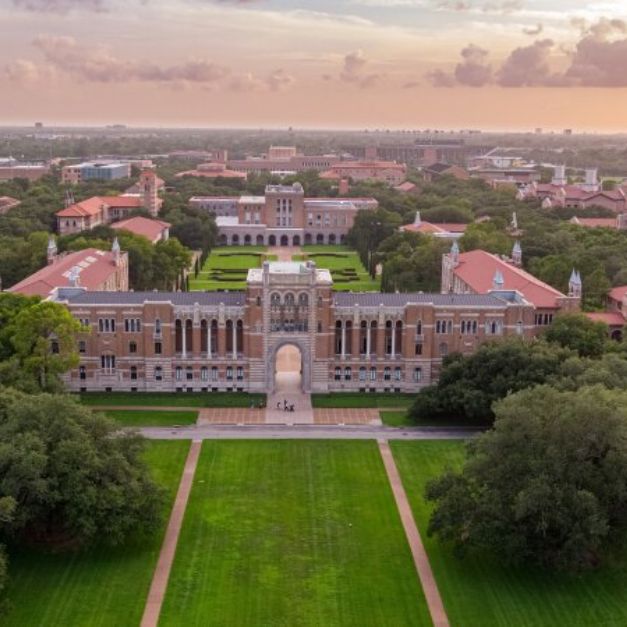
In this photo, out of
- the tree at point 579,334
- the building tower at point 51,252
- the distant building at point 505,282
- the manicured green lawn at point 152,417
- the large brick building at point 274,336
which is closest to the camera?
the manicured green lawn at point 152,417

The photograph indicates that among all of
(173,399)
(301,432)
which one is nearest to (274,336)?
(173,399)

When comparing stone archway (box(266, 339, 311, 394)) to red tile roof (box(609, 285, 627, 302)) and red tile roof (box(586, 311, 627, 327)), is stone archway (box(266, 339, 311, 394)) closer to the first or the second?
red tile roof (box(586, 311, 627, 327))

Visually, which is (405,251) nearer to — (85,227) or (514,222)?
(514,222)

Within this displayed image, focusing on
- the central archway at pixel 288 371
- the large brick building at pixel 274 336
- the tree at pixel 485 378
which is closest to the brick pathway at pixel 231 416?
the large brick building at pixel 274 336

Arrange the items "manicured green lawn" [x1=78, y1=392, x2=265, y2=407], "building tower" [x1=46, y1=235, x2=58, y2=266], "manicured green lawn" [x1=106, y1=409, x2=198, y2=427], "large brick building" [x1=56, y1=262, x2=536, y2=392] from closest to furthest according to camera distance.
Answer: "manicured green lawn" [x1=106, y1=409, x2=198, y2=427]
"manicured green lawn" [x1=78, y1=392, x2=265, y2=407]
"large brick building" [x1=56, y1=262, x2=536, y2=392]
"building tower" [x1=46, y1=235, x2=58, y2=266]

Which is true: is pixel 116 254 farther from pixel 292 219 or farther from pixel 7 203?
pixel 7 203

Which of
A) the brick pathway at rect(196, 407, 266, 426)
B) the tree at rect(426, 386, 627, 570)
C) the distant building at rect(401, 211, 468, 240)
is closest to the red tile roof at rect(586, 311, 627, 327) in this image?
the brick pathway at rect(196, 407, 266, 426)

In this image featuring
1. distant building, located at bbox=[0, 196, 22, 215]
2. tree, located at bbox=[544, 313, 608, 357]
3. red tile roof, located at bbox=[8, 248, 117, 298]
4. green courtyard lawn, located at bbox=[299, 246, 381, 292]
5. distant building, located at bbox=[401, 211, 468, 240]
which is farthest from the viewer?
distant building, located at bbox=[0, 196, 22, 215]

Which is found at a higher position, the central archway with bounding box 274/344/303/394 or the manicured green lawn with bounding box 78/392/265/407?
the central archway with bounding box 274/344/303/394

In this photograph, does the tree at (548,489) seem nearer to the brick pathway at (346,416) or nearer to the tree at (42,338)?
the brick pathway at (346,416)
